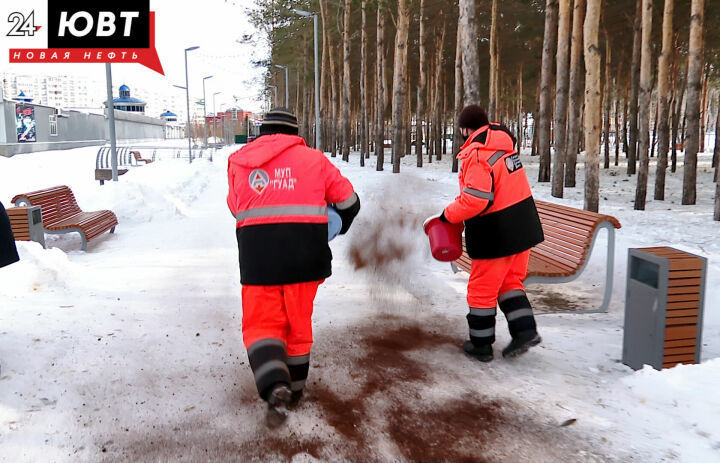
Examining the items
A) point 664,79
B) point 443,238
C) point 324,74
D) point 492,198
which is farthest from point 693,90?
point 324,74

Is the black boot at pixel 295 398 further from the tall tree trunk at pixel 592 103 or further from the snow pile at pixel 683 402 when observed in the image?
the tall tree trunk at pixel 592 103

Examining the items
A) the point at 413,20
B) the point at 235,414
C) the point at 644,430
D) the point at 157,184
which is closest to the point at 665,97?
the point at 157,184

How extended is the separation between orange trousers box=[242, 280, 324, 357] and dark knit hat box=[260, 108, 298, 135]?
0.95 meters

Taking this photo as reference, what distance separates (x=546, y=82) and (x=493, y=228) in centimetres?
1547

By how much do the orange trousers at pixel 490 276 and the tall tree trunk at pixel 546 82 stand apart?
14.8m

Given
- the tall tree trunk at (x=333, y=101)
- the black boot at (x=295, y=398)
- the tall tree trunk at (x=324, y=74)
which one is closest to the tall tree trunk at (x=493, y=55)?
the tall tree trunk at (x=324, y=74)

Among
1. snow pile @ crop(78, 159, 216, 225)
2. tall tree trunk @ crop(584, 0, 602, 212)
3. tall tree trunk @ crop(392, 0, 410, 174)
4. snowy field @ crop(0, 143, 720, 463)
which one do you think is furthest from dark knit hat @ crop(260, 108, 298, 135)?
tall tree trunk @ crop(392, 0, 410, 174)

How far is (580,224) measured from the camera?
5.87 meters

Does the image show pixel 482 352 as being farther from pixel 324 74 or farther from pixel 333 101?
pixel 324 74

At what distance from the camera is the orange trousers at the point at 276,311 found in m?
3.49

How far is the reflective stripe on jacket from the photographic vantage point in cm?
428

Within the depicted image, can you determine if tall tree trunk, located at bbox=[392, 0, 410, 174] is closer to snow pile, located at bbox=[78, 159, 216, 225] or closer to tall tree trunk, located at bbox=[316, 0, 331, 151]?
tall tree trunk, located at bbox=[316, 0, 331, 151]

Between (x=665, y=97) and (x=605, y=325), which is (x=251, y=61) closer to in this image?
(x=665, y=97)

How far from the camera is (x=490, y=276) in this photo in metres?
4.39
